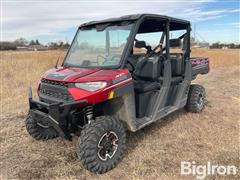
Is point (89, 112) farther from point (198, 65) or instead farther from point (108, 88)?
point (198, 65)

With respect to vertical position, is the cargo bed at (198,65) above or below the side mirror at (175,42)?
below

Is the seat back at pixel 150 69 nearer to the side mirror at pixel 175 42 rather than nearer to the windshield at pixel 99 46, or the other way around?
the windshield at pixel 99 46

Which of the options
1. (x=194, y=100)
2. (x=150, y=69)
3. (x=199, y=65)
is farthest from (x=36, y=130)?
(x=199, y=65)

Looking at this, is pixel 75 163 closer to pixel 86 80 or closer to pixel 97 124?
pixel 97 124

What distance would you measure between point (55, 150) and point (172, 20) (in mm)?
3005

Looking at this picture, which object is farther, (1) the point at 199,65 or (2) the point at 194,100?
(1) the point at 199,65

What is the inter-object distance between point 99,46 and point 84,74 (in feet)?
2.65

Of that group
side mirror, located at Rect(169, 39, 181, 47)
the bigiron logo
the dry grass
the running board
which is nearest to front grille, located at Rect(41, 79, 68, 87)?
the dry grass

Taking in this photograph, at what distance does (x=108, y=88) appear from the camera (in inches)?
132

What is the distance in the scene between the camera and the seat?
4016mm

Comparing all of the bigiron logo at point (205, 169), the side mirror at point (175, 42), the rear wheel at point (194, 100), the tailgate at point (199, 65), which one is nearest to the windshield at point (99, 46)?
the side mirror at point (175, 42)

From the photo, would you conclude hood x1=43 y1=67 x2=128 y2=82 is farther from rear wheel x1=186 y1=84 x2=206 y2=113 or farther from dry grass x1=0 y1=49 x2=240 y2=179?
rear wheel x1=186 y1=84 x2=206 y2=113

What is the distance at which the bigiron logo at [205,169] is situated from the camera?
338cm

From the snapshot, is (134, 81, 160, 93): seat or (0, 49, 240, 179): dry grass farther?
(134, 81, 160, 93): seat
